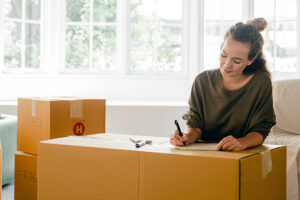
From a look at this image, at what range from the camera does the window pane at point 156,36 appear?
152 inches

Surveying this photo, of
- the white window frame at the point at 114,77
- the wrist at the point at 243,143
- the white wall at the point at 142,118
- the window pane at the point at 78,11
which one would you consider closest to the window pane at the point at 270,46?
the white window frame at the point at 114,77

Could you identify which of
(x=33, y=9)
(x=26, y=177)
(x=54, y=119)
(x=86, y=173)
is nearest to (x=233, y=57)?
(x=86, y=173)

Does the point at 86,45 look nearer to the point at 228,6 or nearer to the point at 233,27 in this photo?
the point at 228,6

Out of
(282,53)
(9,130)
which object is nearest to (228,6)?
(282,53)

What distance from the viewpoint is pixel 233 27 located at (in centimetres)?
161

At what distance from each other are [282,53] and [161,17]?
1.14 m

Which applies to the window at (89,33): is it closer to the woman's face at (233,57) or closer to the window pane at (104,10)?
the window pane at (104,10)

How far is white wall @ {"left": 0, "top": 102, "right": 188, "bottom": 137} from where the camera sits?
→ 3.30 meters

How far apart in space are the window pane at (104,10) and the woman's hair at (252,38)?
2.31 m

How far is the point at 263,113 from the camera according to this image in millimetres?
1541

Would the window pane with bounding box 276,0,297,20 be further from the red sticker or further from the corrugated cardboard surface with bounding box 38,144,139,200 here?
the corrugated cardboard surface with bounding box 38,144,139,200

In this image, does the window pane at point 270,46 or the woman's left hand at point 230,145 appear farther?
the window pane at point 270,46

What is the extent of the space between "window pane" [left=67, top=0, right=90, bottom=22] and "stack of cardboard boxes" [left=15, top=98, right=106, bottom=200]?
5.39ft

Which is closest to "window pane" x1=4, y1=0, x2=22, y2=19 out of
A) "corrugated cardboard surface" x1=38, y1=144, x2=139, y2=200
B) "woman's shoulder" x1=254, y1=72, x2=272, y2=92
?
"corrugated cardboard surface" x1=38, y1=144, x2=139, y2=200
